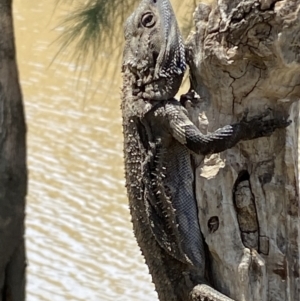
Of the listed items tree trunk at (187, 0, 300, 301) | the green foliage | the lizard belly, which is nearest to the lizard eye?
tree trunk at (187, 0, 300, 301)

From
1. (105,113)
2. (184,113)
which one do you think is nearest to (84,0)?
(184,113)

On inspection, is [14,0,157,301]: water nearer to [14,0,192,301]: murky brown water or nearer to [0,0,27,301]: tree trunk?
[14,0,192,301]: murky brown water

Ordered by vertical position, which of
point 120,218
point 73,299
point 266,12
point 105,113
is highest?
point 266,12

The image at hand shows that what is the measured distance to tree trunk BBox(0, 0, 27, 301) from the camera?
2.23m

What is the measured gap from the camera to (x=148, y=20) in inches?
60.6

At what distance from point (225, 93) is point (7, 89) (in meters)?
1.05

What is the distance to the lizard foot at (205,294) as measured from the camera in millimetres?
1405

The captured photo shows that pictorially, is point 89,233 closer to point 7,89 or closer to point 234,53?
point 7,89

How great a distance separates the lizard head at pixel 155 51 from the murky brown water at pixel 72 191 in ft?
2.83

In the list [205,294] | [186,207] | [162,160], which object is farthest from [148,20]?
[205,294]

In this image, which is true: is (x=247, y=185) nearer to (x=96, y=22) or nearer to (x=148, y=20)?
(x=148, y=20)

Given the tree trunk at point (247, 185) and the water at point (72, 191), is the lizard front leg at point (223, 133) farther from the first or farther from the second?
the water at point (72, 191)

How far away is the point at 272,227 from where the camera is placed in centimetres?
141

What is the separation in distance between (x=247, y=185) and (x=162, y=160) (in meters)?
0.18
